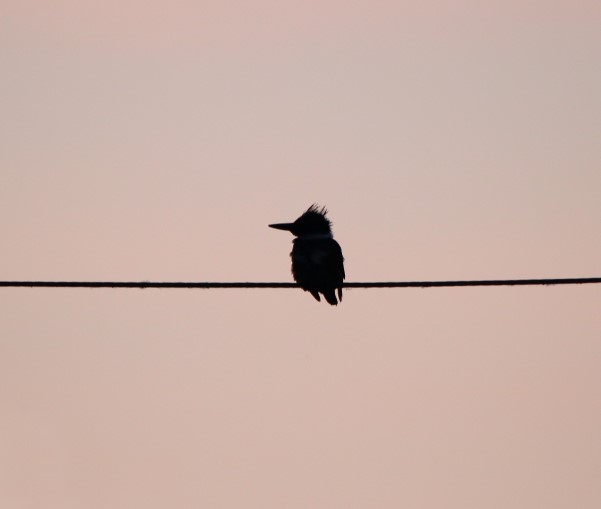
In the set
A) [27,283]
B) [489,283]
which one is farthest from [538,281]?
[27,283]

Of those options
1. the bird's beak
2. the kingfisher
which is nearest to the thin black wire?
the kingfisher

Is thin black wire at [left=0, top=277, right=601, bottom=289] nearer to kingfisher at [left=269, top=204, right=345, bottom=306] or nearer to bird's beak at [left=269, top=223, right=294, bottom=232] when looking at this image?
kingfisher at [left=269, top=204, right=345, bottom=306]

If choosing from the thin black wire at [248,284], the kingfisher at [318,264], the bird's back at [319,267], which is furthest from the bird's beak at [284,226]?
the thin black wire at [248,284]

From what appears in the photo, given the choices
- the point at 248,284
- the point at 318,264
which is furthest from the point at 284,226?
the point at 248,284

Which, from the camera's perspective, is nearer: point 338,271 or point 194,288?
point 194,288

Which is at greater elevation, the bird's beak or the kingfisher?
the bird's beak

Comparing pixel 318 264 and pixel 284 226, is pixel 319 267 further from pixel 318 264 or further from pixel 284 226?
pixel 284 226

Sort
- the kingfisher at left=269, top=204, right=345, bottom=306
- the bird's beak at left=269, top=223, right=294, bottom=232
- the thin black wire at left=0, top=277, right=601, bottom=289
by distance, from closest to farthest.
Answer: the thin black wire at left=0, top=277, right=601, bottom=289
the kingfisher at left=269, top=204, right=345, bottom=306
the bird's beak at left=269, top=223, right=294, bottom=232

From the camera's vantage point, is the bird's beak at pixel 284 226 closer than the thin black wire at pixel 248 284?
No

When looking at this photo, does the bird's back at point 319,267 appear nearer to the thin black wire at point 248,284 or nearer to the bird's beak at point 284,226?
the bird's beak at point 284,226

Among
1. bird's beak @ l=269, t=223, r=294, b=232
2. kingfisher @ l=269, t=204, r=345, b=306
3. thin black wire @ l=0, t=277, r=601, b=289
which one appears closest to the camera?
thin black wire @ l=0, t=277, r=601, b=289

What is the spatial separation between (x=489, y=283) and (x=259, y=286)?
5.55 ft

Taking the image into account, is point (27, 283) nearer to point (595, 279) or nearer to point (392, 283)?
point (392, 283)

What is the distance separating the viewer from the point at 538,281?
33.6 feet
